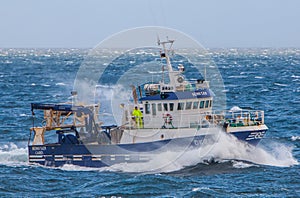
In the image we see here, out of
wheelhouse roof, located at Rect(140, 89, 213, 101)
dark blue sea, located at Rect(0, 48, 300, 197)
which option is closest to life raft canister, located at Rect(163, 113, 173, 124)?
wheelhouse roof, located at Rect(140, 89, 213, 101)

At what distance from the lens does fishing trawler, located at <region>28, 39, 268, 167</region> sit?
40656 mm

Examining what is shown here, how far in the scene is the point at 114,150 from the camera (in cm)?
4078

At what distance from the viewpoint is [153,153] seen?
4069 cm

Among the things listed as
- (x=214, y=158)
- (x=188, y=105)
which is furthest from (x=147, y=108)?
(x=214, y=158)

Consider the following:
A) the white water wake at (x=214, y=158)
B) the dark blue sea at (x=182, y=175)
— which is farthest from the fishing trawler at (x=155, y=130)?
the dark blue sea at (x=182, y=175)

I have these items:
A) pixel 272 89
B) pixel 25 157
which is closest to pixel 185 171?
pixel 25 157

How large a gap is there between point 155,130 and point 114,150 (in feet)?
9.42

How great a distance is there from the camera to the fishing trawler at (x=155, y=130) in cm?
4066

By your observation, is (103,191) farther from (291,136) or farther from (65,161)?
(291,136)

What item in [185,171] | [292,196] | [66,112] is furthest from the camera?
[66,112]

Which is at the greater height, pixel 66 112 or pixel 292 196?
pixel 66 112

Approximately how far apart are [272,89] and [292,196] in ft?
220

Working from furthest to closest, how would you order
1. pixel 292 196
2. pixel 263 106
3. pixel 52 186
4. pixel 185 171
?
pixel 263 106 → pixel 185 171 → pixel 52 186 → pixel 292 196

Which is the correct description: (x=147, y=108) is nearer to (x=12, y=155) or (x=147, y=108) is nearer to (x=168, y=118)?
(x=168, y=118)
